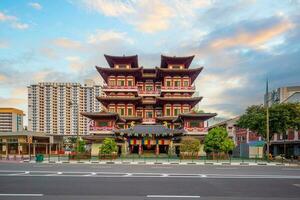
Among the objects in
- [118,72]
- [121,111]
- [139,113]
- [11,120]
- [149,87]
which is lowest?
[11,120]

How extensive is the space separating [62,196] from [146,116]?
151ft

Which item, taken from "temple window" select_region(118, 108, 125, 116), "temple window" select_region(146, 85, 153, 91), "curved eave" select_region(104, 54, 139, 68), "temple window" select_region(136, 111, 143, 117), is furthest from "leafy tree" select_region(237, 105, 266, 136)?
"curved eave" select_region(104, 54, 139, 68)

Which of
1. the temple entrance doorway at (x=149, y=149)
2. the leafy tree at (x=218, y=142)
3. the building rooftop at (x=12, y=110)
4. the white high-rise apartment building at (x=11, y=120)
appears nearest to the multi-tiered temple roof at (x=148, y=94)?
the temple entrance doorway at (x=149, y=149)

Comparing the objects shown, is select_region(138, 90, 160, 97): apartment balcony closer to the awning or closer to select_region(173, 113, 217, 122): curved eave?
select_region(173, 113, 217, 122): curved eave

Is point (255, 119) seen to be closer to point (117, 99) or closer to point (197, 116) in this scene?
point (197, 116)

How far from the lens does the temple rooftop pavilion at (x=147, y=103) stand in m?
Answer: 51.1

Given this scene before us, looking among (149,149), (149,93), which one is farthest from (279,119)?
(149,93)

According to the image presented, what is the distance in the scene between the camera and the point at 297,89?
62312mm

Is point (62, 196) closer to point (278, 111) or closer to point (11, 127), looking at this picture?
point (278, 111)

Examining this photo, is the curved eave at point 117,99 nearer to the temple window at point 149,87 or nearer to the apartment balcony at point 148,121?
the apartment balcony at point 148,121

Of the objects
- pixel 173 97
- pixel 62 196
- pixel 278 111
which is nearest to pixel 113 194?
pixel 62 196

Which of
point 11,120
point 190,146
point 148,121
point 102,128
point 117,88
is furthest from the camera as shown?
point 11,120

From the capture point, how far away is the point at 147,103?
5756 centimetres

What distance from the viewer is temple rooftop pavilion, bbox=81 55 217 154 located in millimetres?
51094
